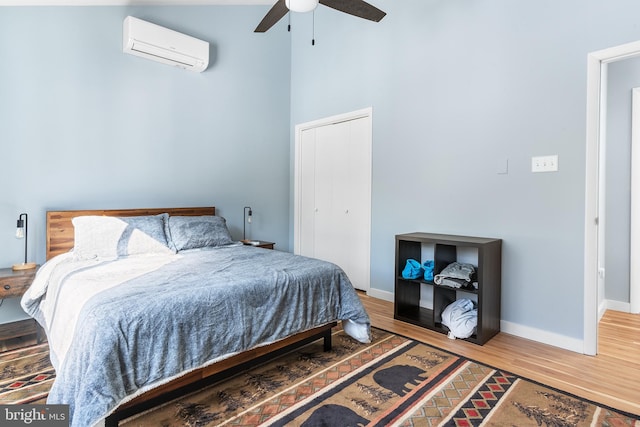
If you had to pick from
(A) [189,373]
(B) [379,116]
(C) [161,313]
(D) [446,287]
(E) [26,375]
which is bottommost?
(E) [26,375]

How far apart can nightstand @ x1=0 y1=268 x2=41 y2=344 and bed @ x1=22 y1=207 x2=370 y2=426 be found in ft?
0.50

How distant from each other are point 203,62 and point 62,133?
147 centimetres

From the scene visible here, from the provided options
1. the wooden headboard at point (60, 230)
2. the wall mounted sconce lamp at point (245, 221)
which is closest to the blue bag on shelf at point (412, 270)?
the wall mounted sconce lamp at point (245, 221)

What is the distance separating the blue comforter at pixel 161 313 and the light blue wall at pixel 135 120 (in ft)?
2.89

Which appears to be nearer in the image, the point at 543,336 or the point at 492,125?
the point at 543,336

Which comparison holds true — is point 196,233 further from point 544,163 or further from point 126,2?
point 544,163

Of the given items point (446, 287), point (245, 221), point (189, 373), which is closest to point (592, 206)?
point (446, 287)

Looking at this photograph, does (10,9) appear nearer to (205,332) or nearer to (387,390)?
(205,332)

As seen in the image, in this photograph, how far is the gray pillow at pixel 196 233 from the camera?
10.2 ft

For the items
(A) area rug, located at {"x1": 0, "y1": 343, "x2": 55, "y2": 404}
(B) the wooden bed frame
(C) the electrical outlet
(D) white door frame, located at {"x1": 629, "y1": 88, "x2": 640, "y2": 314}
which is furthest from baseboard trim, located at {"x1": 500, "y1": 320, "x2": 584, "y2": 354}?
(A) area rug, located at {"x1": 0, "y1": 343, "x2": 55, "y2": 404}

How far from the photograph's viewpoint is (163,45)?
11.0 ft

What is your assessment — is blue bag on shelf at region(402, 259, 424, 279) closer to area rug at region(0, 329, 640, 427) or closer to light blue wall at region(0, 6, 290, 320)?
area rug at region(0, 329, 640, 427)

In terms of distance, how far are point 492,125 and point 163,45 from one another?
3017 mm

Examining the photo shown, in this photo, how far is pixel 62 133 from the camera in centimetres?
302
